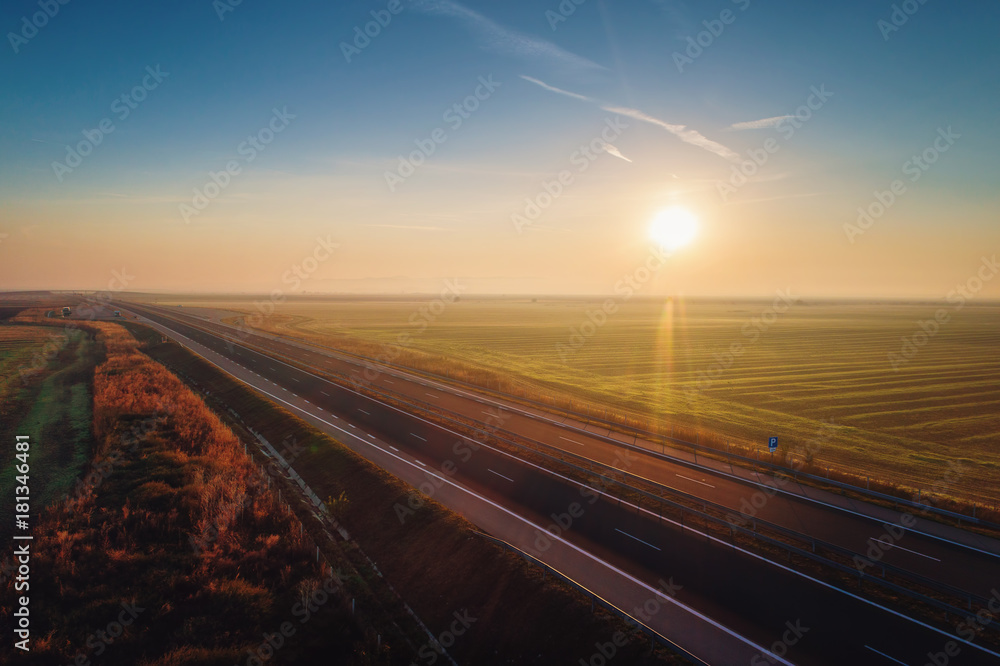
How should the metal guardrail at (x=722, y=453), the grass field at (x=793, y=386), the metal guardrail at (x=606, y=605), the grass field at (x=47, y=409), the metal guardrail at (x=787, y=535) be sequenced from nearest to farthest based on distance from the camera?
the metal guardrail at (x=606, y=605)
the metal guardrail at (x=787, y=535)
the metal guardrail at (x=722, y=453)
the grass field at (x=47, y=409)
the grass field at (x=793, y=386)

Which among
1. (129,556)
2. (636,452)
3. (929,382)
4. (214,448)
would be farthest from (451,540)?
(929,382)

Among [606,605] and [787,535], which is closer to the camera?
[606,605]

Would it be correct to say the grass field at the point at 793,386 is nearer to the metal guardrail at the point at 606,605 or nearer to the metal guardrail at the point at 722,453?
the metal guardrail at the point at 722,453

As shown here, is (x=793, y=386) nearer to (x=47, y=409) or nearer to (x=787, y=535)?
(x=787, y=535)

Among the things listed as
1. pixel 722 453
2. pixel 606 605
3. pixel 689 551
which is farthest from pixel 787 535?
pixel 722 453

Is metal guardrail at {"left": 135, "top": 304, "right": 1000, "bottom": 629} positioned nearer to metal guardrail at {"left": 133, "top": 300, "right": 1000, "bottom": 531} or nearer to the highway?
the highway

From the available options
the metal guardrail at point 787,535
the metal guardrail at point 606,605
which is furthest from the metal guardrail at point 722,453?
the metal guardrail at point 606,605
